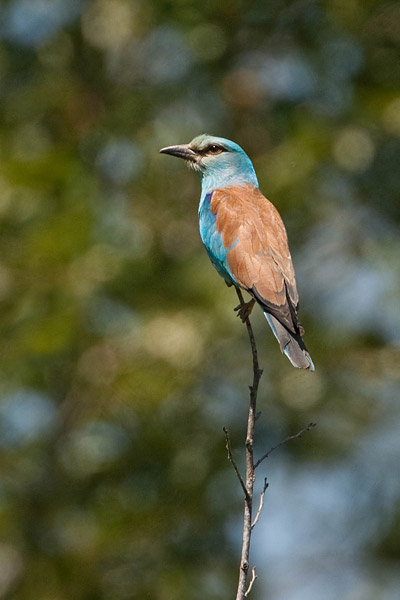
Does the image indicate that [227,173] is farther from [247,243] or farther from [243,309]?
[243,309]

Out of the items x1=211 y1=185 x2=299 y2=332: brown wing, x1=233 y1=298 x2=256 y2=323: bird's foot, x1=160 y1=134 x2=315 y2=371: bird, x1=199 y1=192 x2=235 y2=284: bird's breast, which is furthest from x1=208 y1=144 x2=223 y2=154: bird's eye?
x1=233 y1=298 x2=256 y2=323: bird's foot

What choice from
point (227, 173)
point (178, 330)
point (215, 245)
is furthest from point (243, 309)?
point (178, 330)

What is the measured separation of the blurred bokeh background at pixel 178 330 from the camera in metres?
7.96

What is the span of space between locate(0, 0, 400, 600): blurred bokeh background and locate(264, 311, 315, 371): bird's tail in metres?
3.92

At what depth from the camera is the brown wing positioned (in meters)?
3.85

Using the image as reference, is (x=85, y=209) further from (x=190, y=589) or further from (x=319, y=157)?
(x=190, y=589)

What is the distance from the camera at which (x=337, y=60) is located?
33.7 ft

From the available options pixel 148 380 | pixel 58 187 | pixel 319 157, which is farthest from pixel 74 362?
pixel 319 157

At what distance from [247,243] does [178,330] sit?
13.2ft

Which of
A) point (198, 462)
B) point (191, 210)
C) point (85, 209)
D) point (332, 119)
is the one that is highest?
point (332, 119)

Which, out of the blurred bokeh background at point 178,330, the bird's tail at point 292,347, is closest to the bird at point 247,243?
the bird's tail at point 292,347

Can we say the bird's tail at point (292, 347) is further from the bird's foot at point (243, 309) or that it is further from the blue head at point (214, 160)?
the blue head at point (214, 160)

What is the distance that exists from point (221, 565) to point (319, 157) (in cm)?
346

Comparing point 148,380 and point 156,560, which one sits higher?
point 148,380
